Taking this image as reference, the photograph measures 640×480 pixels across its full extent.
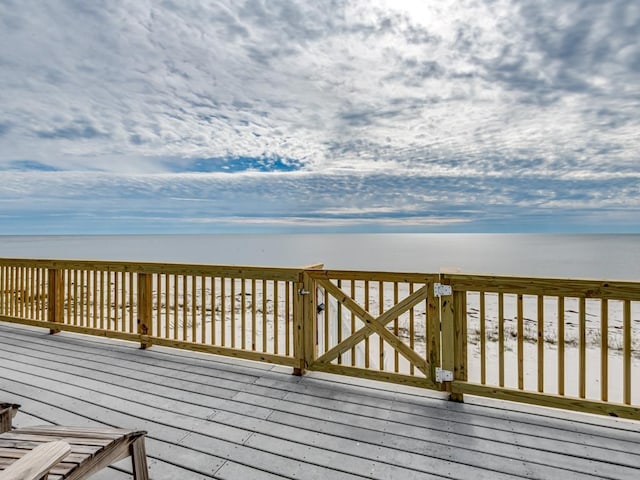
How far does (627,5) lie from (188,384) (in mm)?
8393

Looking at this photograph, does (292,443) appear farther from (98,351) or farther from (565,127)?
(565,127)

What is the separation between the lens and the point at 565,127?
500 inches

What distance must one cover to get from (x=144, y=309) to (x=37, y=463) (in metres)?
3.40

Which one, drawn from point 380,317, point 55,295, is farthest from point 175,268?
point 380,317

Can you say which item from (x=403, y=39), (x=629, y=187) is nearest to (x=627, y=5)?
(x=403, y=39)

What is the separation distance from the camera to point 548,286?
8.40 ft

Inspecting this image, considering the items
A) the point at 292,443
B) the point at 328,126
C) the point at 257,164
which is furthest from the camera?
the point at 257,164

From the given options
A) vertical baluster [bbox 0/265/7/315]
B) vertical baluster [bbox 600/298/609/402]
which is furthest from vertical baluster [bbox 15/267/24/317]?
vertical baluster [bbox 600/298/609/402]

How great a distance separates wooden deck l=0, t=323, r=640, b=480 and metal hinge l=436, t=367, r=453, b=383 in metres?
0.17

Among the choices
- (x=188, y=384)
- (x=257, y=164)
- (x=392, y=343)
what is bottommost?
(x=188, y=384)

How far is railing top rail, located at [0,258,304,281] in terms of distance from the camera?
3.49 meters

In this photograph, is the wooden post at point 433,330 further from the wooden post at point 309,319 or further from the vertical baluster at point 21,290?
the vertical baluster at point 21,290

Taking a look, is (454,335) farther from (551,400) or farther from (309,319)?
(309,319)

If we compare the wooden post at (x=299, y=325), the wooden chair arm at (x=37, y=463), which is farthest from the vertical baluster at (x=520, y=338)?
the wooden chair arm at (x=37, y=463)
